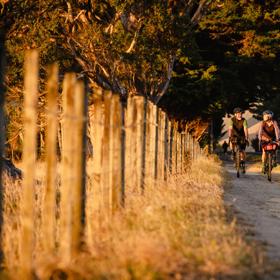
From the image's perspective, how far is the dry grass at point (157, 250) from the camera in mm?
5121

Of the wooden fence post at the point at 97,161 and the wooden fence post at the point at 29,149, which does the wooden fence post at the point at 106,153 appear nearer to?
the wooden fence post at the point at 97,161

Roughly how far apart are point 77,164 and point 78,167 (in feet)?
0.10

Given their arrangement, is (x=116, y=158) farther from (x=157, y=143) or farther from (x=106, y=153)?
(x=157, y=143)

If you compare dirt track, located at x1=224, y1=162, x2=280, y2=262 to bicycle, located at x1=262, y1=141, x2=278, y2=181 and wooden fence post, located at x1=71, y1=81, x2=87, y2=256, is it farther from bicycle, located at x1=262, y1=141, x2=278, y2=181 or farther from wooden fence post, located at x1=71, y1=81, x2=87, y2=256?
wooden fence post, located at x1=71, y1=81, x2=87, y2=256

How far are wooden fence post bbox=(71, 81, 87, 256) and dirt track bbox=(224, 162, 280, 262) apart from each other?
1.86 meters

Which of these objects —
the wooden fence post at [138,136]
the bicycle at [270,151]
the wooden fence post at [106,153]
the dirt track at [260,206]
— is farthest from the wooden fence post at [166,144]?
the wooden fence post at [106,153]

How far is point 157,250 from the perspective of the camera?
17.5ft

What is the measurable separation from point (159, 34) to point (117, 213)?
16.7 metres

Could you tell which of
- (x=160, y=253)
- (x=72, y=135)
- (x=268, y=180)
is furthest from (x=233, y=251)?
(x=268, y=180)

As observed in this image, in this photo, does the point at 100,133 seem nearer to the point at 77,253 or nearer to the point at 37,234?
the point at 37,234

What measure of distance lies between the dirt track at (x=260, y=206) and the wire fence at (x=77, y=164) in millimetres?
1507

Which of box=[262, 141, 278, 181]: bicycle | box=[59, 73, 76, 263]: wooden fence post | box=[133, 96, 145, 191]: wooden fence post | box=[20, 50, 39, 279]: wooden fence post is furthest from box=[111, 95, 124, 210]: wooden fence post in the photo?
box=[262, 141, 278, 181]: bicycle

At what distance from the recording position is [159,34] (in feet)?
76.2

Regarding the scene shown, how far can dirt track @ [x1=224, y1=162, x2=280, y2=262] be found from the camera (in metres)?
7.47
